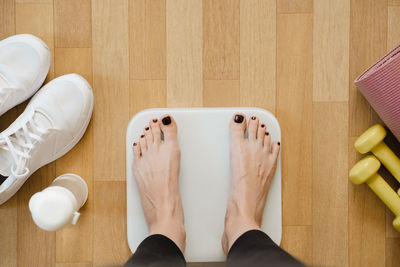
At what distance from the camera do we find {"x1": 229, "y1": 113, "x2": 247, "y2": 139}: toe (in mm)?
771

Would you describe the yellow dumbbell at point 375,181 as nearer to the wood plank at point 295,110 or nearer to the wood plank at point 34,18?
the wood plank at point 295,110

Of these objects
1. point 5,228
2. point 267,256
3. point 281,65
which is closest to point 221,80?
point 281,65

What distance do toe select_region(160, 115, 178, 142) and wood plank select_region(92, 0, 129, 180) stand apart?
0.32 feet

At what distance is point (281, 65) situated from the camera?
0.79 meters

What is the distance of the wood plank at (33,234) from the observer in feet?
2.62

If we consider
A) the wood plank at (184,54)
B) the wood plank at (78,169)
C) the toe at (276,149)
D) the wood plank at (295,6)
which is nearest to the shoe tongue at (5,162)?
the wood plank at (78,169)

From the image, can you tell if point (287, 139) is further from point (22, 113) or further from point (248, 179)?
point (22, 113)

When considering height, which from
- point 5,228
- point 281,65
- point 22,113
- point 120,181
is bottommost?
point 5,228

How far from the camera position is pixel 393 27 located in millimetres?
796

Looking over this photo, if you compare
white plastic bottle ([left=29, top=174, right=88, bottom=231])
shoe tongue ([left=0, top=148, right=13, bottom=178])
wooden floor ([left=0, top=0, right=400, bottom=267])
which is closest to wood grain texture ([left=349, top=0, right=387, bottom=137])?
wooden floor ([left=0, top=0, right=400, bottom=267])

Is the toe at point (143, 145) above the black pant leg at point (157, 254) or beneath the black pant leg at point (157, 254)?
above

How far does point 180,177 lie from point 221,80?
0.25 meters

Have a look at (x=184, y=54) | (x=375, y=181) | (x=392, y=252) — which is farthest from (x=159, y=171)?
(x=392, y=252)

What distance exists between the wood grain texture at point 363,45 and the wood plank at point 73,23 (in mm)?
624
